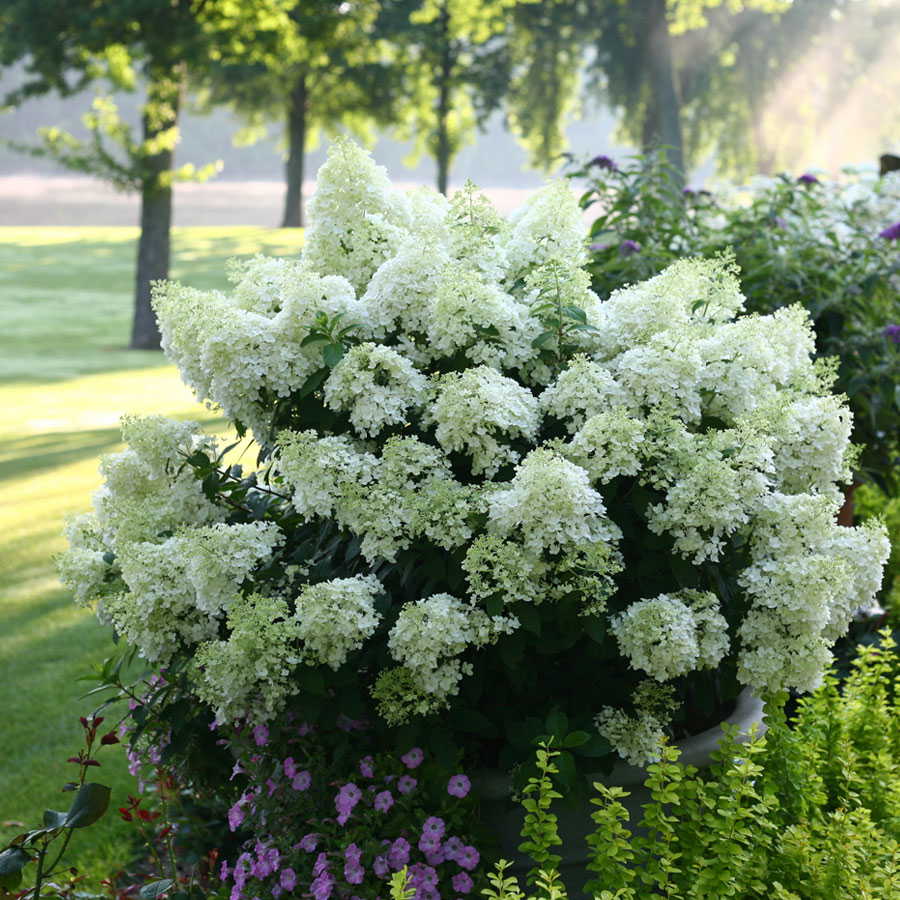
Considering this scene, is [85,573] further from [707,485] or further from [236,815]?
[707,485]

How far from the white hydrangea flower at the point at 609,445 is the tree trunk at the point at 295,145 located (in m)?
24.6

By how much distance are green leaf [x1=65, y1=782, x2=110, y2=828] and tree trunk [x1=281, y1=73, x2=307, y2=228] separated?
24.9 meters

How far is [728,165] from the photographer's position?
2780cm

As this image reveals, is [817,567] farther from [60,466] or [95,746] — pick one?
[60,466]

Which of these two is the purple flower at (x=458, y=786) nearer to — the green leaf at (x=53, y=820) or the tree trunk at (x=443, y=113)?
the green leaf at (x=53, y=820)

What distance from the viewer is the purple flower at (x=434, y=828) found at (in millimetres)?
2383

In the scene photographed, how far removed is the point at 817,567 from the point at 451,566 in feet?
2.65

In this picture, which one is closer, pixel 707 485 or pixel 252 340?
pixel 707 485

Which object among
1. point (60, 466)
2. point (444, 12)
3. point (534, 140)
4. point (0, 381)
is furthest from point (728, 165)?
point (60, 466)

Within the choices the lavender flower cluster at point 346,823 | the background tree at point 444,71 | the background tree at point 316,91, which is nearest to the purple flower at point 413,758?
the lavender flower cluster at point 346,823

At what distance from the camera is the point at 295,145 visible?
27297 mm

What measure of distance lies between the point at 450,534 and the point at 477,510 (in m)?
0.08

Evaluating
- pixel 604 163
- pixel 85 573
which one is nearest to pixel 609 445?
pixel 85 573

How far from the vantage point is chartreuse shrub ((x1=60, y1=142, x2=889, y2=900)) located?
7.57ft
